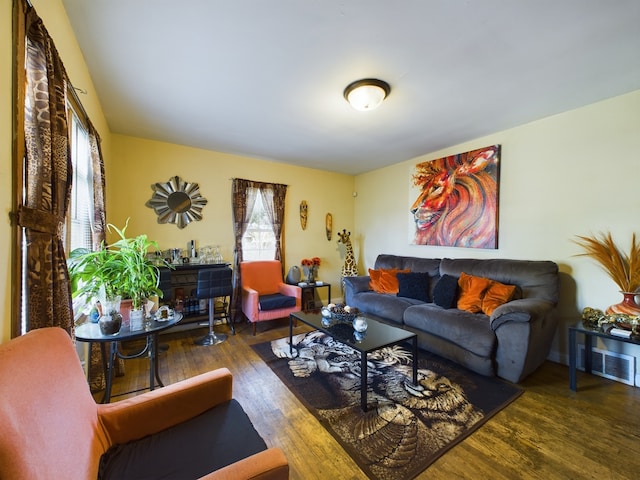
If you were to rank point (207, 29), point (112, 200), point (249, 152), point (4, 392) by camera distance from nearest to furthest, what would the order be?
point (4, 392)
point (207, 29)
point (112, 200)
point (249, 152)

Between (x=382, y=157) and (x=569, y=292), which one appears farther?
(x=382, y=157)

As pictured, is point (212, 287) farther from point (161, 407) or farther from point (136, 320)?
point (161, 407)

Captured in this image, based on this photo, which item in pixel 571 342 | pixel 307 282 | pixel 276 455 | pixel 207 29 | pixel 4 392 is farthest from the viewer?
pixel 307 282

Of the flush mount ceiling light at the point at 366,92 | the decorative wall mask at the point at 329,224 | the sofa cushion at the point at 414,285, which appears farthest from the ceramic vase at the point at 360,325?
the decorative wall mask at the point at 329,224

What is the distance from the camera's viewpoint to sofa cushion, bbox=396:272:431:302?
136 inches

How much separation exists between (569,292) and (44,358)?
400cm

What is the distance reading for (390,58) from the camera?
75.2 inches

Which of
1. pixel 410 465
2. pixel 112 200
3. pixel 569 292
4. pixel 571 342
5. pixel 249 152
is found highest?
pixel 249 152

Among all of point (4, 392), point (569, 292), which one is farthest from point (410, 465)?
point (569, 292)

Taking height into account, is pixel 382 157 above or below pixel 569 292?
above

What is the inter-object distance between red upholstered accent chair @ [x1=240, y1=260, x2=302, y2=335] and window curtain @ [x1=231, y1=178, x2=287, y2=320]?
0.17m

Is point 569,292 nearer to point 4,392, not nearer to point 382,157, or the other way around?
point 382,157

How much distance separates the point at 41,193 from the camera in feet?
3.69

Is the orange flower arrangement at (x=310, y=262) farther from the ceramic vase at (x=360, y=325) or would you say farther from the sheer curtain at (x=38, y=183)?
the sheer curtain at (x=38, y=183)
